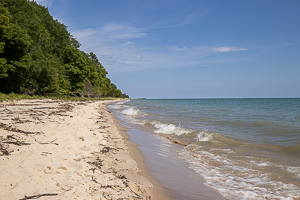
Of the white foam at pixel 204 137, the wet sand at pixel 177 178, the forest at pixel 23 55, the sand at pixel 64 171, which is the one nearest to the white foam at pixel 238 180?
the wet sand at pixel 177 178

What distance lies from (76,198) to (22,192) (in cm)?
62

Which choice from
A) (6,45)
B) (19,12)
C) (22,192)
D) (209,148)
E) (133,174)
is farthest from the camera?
(19,12)

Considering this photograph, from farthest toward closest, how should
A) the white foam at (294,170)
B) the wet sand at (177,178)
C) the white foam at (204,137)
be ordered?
the white foam at (204,137)
the white foam at (294,170)
the wet sand at (177,178)

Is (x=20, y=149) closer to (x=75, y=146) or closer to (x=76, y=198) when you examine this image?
(x=75, y=146)

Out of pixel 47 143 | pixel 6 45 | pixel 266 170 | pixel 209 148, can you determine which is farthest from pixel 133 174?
pixel 6 45

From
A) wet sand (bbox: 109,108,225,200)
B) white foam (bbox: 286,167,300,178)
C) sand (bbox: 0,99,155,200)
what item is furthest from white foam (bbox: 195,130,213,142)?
sand (bbox: 0,99,155,200)

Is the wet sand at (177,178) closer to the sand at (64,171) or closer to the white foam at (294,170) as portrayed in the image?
the sand at (64,171)

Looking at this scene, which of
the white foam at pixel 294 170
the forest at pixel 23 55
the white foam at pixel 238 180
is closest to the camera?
the white foam at pixel 238 180

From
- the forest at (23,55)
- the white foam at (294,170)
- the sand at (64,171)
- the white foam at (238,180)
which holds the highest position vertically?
the forest at (23,55)

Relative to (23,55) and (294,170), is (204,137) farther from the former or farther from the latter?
(23,55)

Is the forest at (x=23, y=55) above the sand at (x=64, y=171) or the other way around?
above

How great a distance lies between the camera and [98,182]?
2.99m

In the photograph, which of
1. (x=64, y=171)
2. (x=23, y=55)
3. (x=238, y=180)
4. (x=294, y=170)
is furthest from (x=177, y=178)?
(x=23, y=55)

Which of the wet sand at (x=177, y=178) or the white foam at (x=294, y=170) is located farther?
the white foam at (x=294, y=170)
